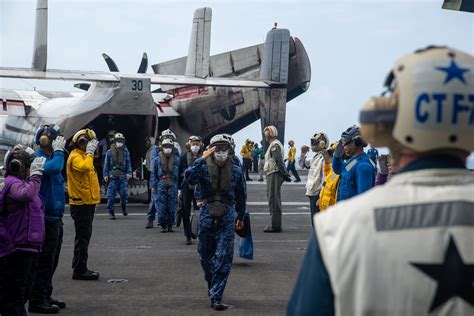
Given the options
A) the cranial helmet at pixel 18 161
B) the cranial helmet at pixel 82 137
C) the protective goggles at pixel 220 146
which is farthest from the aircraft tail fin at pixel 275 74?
the cranial helmet at pixel 18 161

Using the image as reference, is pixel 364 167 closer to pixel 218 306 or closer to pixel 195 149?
pixel 218 306

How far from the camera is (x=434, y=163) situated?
7.50ft

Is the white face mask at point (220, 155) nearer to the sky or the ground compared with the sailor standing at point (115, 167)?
nearer to the sky

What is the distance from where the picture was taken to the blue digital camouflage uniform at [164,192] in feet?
52.5

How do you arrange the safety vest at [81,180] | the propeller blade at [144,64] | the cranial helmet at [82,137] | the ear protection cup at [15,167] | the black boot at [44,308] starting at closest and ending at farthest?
1. the ear protection cup at [15,167]
2. the black boot at [44,308]
3. the safety vest at [81,180]
4. the cranial helmet at [82,137]
5. the propeller blade at [144,64]

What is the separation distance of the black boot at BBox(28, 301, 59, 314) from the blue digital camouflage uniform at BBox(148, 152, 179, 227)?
7611mm

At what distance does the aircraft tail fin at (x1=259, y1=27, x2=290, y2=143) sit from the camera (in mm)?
29047

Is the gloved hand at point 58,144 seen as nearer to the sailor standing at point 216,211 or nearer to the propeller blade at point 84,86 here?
the sailor standing at point 216,211

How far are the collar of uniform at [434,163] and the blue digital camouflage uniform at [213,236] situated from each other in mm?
6382

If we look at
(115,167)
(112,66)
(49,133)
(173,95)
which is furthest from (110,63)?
(49,133)

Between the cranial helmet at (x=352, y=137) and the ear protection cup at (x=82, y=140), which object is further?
the ear protection cup at (x=82, y=140)

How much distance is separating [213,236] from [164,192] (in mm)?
7337

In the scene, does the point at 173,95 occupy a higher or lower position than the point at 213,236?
higher

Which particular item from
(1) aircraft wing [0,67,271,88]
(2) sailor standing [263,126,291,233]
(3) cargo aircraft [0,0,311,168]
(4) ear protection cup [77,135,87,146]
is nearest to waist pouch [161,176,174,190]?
(2) sailor standing [263,126,291,233]
